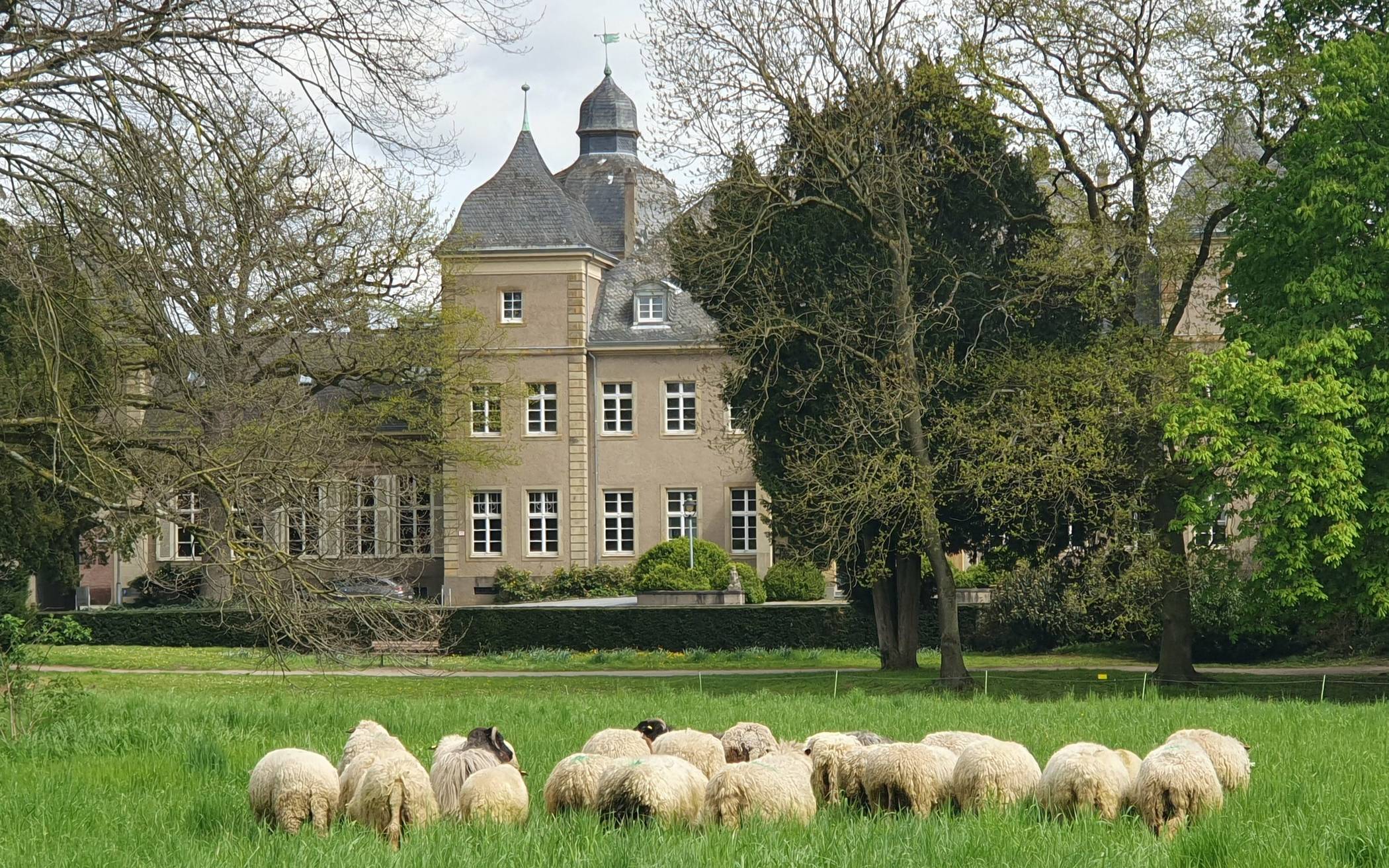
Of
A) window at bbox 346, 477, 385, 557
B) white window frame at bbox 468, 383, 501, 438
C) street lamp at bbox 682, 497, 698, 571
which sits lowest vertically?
window at bbox 346, 477, 385, 557

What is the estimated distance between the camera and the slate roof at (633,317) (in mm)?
53719

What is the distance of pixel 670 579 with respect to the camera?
39.3 meters

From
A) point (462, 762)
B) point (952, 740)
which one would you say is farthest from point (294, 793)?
point (952, 740)

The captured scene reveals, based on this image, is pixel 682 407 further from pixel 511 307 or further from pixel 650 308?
pixel 511 307

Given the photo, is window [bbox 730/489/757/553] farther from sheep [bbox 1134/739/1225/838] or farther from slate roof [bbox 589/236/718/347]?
sheep [bbox 1134/739/1225/838]

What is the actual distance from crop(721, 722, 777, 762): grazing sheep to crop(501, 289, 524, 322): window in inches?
1828

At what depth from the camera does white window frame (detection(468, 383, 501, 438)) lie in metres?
47.4

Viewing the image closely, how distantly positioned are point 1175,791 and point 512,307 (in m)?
48.5

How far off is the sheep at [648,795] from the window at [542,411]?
156ft

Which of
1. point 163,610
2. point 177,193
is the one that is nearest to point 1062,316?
point 177,193

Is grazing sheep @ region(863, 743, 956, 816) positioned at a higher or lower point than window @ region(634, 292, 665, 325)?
lower

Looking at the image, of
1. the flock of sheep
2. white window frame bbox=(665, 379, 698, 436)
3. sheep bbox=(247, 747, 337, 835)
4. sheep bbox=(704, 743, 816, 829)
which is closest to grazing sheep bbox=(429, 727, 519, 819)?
the flock of sheep

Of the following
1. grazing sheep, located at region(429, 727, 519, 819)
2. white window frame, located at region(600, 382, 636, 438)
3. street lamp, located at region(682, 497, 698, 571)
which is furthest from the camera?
white window frame, located at region(600, 382, 636, 438)

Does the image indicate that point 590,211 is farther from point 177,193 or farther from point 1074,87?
point 177,193
